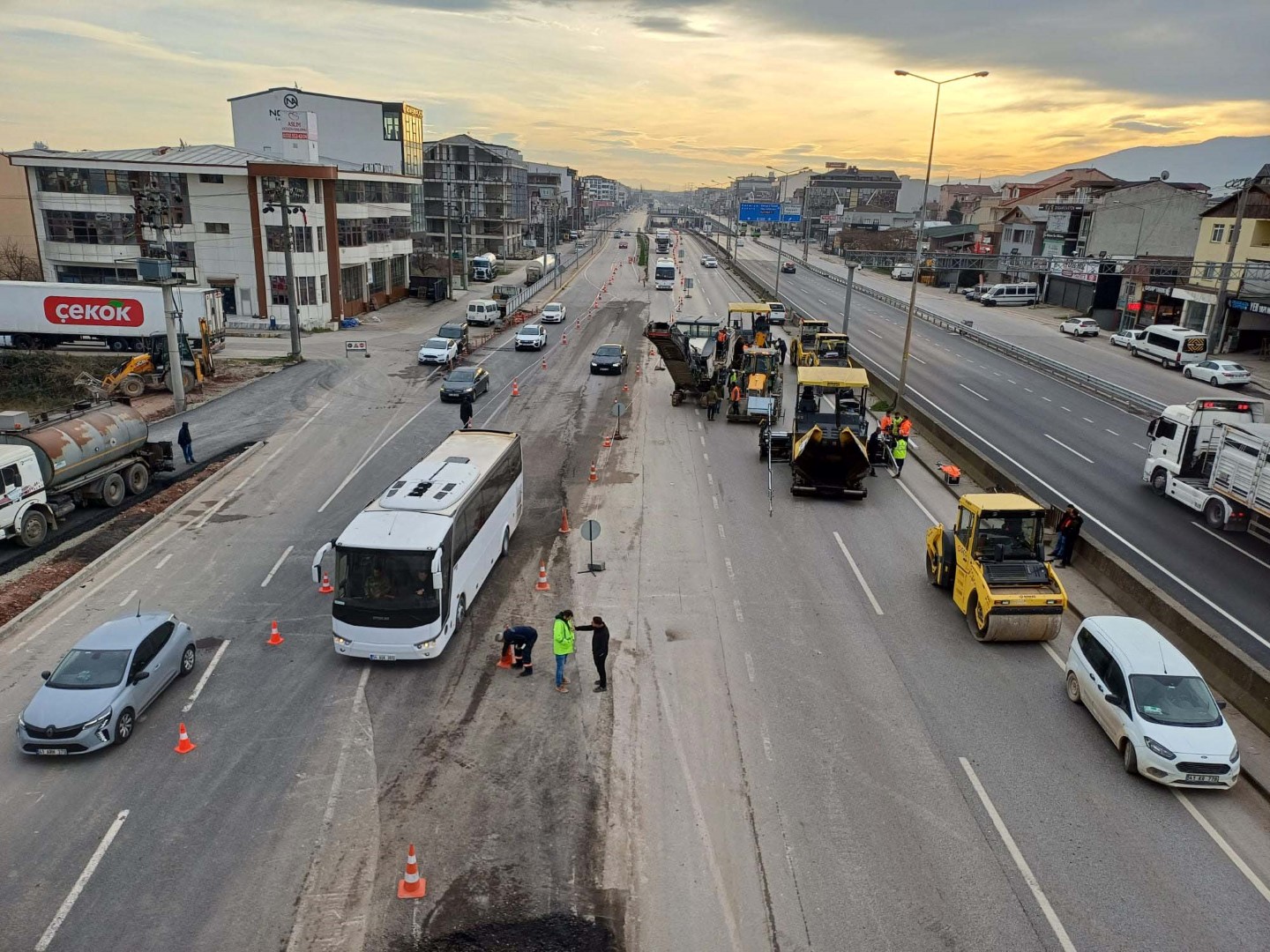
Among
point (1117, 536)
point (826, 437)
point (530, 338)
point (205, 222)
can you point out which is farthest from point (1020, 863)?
point (205, 222)

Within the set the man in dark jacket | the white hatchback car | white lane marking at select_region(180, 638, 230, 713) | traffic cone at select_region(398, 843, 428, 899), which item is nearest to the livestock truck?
white lane marking at select_region(180, 638, 230, 713)

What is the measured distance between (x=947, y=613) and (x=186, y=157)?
54881 mm

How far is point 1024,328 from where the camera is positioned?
65500 mm

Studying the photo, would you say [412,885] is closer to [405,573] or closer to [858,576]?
[405,573]

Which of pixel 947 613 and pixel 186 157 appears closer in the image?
pixel 947 613

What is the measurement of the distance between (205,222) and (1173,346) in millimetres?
59925

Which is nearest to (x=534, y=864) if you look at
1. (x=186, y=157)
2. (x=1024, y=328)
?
(x=186, y=157)

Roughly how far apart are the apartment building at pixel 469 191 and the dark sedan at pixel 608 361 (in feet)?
235

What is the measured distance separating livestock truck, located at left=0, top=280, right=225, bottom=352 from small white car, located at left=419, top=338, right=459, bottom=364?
404 inches

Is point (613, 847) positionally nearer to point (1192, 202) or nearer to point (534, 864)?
point (534, 864)

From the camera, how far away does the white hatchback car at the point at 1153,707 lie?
40.0 ft

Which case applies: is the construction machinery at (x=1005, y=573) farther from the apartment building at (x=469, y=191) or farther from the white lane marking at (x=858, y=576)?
the apartment building at (x=469, y=191)

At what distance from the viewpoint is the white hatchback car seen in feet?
40.0

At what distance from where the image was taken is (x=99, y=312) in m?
41.5
